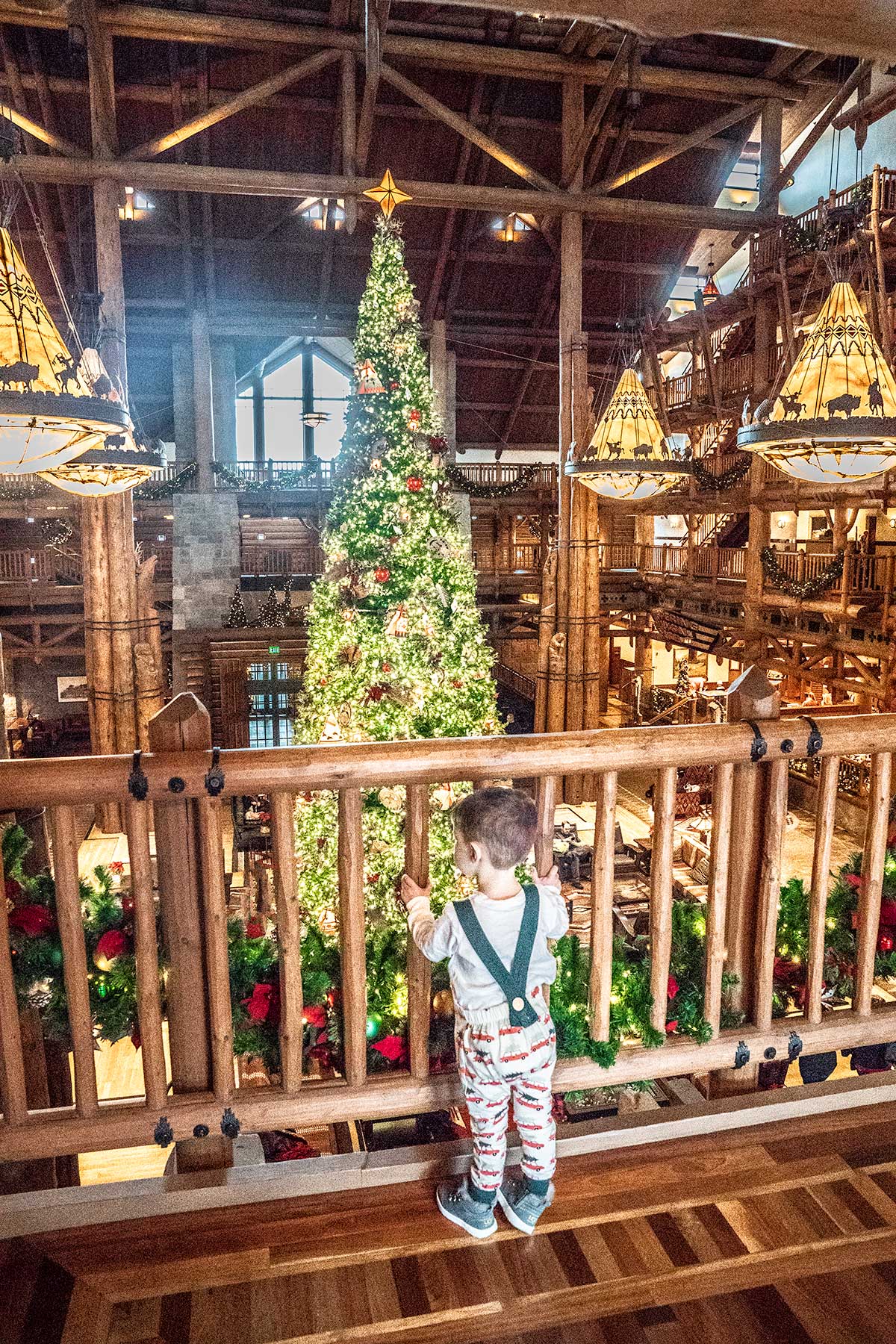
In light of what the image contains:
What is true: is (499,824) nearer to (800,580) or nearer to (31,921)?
(31,921)

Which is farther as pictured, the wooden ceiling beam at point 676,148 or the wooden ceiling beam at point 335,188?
the wooden ceiling beam at point 676,148

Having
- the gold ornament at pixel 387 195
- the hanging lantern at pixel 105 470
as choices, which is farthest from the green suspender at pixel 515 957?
the gold ornament at pixel 387 195

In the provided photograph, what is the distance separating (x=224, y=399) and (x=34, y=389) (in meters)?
13.3

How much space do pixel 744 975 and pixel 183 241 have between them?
14143 mm

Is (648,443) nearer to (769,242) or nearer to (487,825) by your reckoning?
(487,825)

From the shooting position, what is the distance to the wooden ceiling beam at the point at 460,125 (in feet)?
28.5

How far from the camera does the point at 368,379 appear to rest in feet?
19.7

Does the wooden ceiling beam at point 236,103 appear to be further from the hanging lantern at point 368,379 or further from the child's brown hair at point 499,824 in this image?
the child's brown hair at point 499,824

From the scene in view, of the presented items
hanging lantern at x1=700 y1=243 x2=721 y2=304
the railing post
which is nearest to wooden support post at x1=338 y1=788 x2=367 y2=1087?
the railing post

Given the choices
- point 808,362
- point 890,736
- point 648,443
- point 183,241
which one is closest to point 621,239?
point 183,241

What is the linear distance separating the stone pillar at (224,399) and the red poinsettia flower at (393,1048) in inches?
579

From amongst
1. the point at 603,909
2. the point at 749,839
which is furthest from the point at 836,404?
the point at 603,909

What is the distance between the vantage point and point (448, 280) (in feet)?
49.3

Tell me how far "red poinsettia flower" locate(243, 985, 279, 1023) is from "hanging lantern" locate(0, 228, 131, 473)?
2180mm
